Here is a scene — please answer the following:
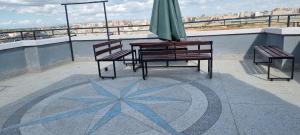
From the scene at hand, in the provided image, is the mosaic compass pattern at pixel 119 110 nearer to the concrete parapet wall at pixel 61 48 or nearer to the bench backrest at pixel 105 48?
the bench backrest at pixel 105 48

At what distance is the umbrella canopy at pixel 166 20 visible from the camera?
4777mm

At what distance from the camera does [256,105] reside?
3.61 metres

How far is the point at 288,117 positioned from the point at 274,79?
6.46ft

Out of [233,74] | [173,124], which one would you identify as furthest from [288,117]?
[233,74]

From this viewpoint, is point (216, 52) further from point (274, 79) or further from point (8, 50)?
point (8, 50)

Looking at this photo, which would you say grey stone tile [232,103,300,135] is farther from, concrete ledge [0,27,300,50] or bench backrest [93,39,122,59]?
bench backrest [93,39,122,59]

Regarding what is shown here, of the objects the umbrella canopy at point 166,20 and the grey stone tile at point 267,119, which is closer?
the grey stone tile at point 267,119

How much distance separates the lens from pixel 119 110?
3.70m

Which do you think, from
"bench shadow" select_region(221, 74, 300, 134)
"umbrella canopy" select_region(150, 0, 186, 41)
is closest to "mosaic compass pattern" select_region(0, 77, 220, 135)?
"bench shadow" select_region(221, 74, 300, 134)

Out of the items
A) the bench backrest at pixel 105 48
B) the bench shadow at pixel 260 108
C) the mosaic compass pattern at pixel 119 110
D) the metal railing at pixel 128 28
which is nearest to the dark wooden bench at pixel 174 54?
the mosaic compass pattern at pixel 119 110

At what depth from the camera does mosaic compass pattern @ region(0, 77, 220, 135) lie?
312 cm

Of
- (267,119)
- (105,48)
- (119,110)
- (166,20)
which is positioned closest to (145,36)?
(105,48)

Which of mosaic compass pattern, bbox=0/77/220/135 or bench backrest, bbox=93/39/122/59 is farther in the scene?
bench backrest, bbox=93/39/122/59

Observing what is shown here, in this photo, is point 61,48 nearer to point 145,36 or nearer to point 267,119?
point 145,36
